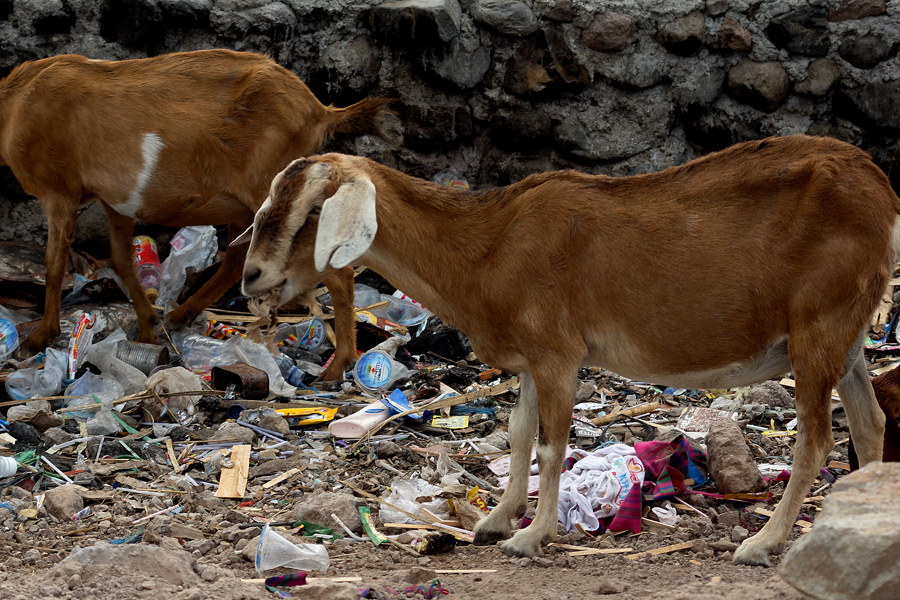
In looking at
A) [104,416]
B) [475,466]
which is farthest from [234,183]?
[475,466]

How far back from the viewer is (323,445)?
4707 millimetres

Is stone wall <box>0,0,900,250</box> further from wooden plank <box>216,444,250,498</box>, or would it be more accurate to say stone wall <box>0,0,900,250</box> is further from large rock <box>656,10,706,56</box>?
wooden plank <box>216,444,250,498</box>

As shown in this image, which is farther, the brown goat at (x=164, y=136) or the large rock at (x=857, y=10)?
the large rock at (x=857, y=10)

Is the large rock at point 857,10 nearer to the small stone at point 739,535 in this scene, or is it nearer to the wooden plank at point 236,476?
the small stone at point 739,535

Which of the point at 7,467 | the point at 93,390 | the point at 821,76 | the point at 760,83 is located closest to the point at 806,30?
the point at 821,76

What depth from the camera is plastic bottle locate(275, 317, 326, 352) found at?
632cm

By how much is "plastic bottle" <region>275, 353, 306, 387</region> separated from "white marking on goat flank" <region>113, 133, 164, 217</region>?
150 centimetres

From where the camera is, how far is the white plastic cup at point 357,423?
475 cm

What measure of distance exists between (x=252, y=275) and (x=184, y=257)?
13.6ft

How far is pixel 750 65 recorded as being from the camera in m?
6.84

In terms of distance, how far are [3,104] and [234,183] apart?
6.13 feet

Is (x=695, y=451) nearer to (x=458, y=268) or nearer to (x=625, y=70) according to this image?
(x=458, y=268)

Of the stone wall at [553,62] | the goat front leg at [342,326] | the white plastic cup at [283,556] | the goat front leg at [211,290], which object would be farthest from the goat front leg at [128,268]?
the white plastic cup at [283,556]

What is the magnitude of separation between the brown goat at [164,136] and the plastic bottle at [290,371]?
0.21m
